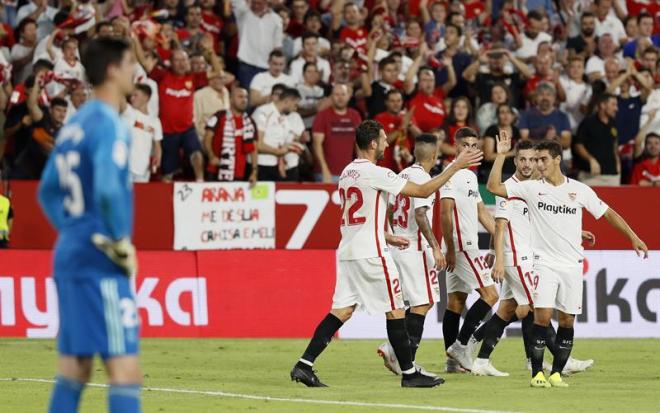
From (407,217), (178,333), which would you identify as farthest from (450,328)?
(178,333)

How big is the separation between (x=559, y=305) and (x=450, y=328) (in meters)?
2.25

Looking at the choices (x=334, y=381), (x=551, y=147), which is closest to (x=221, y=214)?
(x=334, y=381)

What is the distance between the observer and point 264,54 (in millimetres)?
23391

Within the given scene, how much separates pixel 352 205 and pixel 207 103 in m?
9.53

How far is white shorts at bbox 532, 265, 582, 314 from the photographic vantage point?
12.8m

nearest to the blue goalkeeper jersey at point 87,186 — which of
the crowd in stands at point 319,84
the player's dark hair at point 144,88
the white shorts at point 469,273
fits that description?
the white shorts at point 469,273

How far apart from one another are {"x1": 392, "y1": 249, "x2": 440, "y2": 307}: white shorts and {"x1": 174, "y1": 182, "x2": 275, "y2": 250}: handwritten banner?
Answer: 700cm

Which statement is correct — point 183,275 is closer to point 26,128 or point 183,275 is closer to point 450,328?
point 26,128

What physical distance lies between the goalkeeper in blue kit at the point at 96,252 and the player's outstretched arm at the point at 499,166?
5.90 m

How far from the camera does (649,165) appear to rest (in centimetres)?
2314

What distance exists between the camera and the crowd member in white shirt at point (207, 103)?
72.3 ft

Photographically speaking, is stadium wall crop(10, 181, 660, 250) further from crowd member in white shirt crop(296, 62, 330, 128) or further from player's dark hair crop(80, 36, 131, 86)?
player's dark hair crop(80, 36, 131, 86)

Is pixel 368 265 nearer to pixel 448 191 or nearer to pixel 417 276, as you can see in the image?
pixel 417 276

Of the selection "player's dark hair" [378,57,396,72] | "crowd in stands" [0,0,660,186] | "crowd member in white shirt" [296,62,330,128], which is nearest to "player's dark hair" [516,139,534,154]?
"crowd in stands" [0,0,660,186]
